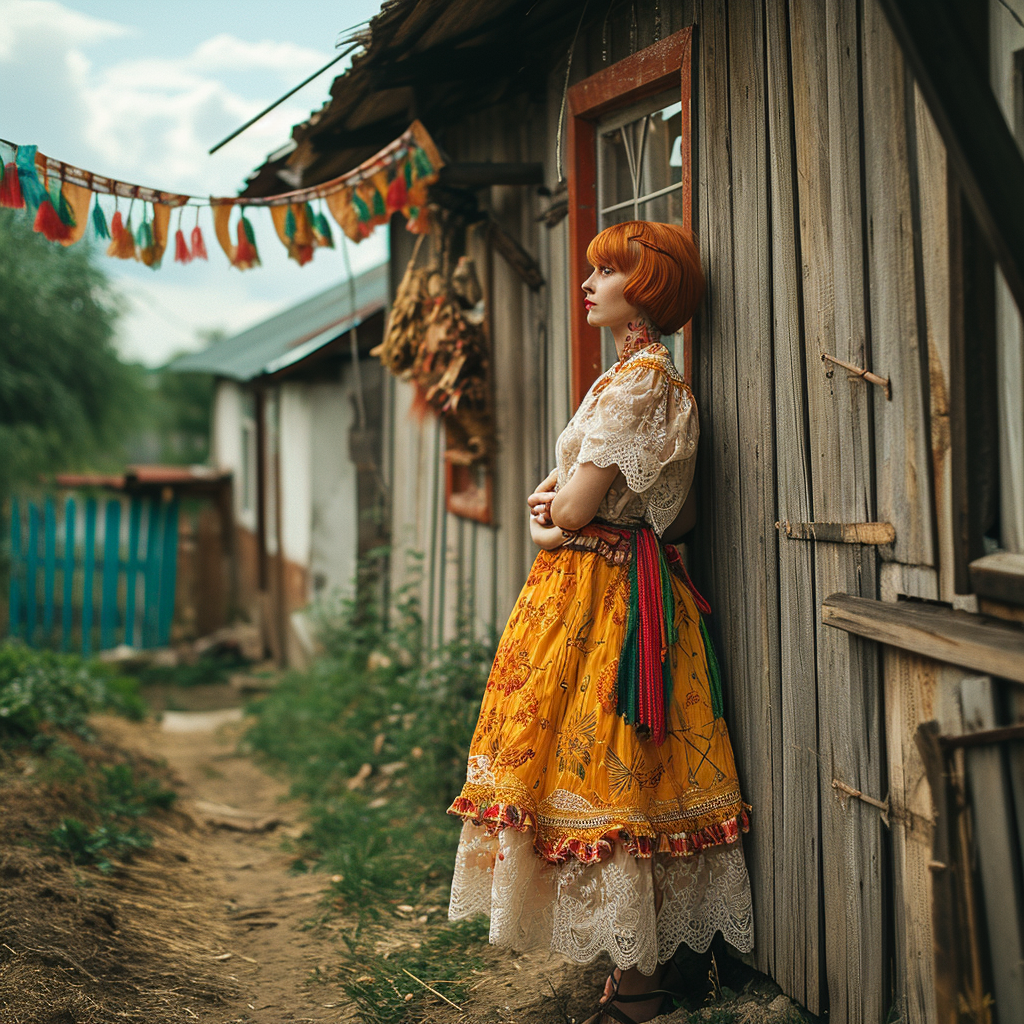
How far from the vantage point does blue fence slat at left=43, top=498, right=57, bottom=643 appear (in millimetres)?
9969

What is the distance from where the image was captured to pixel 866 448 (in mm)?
2211

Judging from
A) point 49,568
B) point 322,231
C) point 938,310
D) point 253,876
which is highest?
point 322,231

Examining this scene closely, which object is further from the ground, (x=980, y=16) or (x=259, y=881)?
(x=980, y=16)

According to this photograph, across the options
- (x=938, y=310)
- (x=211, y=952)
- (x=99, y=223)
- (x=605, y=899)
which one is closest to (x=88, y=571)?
(x=99, y=223)

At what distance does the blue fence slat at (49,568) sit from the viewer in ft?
32.7

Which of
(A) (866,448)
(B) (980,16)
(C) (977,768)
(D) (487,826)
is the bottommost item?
(D) (487,826)

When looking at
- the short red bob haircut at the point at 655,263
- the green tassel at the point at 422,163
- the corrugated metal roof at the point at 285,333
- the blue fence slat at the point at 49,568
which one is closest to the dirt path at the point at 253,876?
the short red bob haircut at the point at 655,263

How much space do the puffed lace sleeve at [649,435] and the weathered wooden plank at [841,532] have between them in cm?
31

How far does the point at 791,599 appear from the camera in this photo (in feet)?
8.17

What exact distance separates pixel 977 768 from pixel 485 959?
2045 millimetres

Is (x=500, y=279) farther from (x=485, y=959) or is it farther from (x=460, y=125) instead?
(x=485, y=959)

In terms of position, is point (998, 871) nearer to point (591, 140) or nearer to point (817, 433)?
point (817, 433)

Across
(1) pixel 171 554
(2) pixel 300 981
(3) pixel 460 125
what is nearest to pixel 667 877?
(2) pixel 300 981

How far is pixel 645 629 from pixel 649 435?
527 mm
